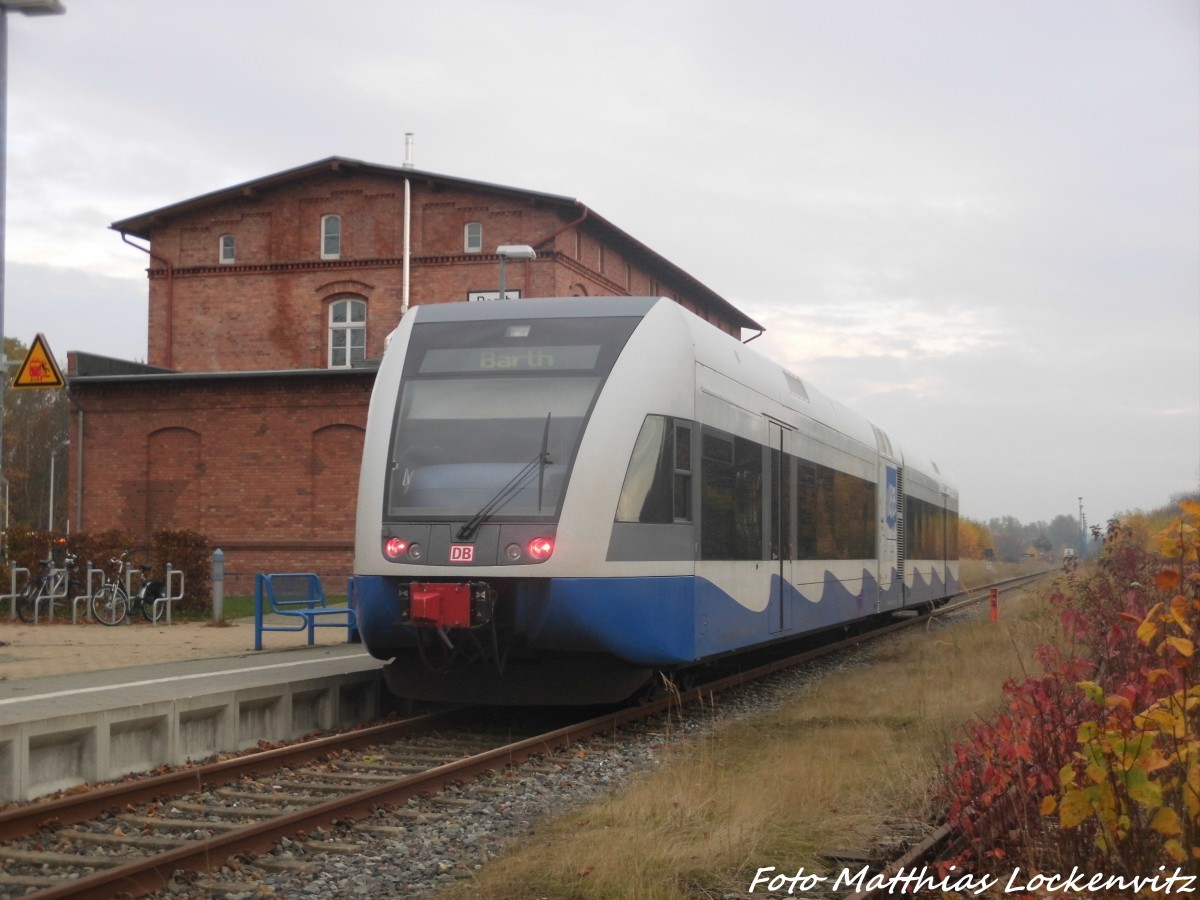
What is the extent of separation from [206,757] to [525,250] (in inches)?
416

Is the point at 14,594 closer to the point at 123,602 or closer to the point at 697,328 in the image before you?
the point at 123,602

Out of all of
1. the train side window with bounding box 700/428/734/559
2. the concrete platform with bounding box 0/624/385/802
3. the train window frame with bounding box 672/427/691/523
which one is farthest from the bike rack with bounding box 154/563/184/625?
the train window frame with bounding box 672/427/691/523

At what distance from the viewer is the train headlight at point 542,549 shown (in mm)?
9336

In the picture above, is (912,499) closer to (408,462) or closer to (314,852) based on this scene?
(408,462)

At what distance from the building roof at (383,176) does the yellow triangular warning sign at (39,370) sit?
23.5 m

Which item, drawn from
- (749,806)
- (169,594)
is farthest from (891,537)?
(749,806)

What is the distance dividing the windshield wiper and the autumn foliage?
3.89 meters

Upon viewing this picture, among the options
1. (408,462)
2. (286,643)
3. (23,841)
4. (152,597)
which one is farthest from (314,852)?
(152,597)

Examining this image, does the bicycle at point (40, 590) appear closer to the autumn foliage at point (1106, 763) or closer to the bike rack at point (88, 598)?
the bike rack at point (88, 598)

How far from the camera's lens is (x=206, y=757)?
30.5 feet

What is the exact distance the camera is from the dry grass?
5.80 m

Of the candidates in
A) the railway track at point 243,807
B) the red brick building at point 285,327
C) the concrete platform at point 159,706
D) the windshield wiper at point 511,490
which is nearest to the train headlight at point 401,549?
the windshield wiper at point 511,490

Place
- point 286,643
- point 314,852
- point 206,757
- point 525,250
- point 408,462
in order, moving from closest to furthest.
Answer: point 314,852, point 206,757, point 408,462, point 286,643, point 525,250

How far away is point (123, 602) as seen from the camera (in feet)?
71.4
